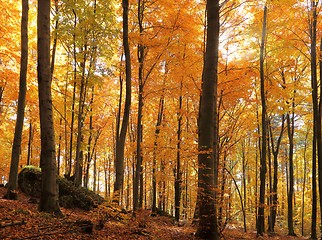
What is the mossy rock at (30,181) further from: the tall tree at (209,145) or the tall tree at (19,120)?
the tall tree at (209,145)

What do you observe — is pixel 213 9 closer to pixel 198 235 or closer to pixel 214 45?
pixel 214 45

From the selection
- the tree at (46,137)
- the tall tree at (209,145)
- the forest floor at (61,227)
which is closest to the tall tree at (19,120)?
the forest floor at (61,227)

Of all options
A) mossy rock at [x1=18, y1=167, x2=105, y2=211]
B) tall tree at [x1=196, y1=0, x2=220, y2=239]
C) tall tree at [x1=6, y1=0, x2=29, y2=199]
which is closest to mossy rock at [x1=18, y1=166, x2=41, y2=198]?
mossy rock at [x1=18, y1=167, x2=105, y2=211]

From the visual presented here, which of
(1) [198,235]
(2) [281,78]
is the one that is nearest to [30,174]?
(1) [198,235]

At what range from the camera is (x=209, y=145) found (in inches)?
264

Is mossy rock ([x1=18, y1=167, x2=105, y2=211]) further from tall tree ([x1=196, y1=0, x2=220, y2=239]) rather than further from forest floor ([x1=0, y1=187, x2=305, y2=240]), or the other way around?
tall tree ([x1=196, y1=0, x2=220, y2=239])

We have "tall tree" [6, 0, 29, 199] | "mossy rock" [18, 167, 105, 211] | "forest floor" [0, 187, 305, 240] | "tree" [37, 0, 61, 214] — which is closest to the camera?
"forest floor" [0, 187, 305, 240]

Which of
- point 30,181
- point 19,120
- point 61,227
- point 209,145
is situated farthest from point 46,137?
point 30,181

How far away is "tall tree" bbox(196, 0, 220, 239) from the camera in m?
6.58

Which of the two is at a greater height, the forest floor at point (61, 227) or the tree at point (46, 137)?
the tree at point (46, 137)

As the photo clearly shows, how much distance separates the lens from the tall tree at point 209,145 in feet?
21.6

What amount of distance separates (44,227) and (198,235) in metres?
3.62

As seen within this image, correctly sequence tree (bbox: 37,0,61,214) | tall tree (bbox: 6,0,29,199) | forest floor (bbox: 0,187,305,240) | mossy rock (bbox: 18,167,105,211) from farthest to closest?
1. mossy rock (bbox: 18,167,105,211)
2. tall tree (bbox: 6,0,29,199)
3. tree (bbox: 37,0,61,214)
4. forest floor (bbox: 0,187,305,240)

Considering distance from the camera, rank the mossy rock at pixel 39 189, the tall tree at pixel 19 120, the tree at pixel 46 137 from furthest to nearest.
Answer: the mossy rock at pixel 39 189
the tall tree at pixel 19 120
the tree at pixel 46 137
